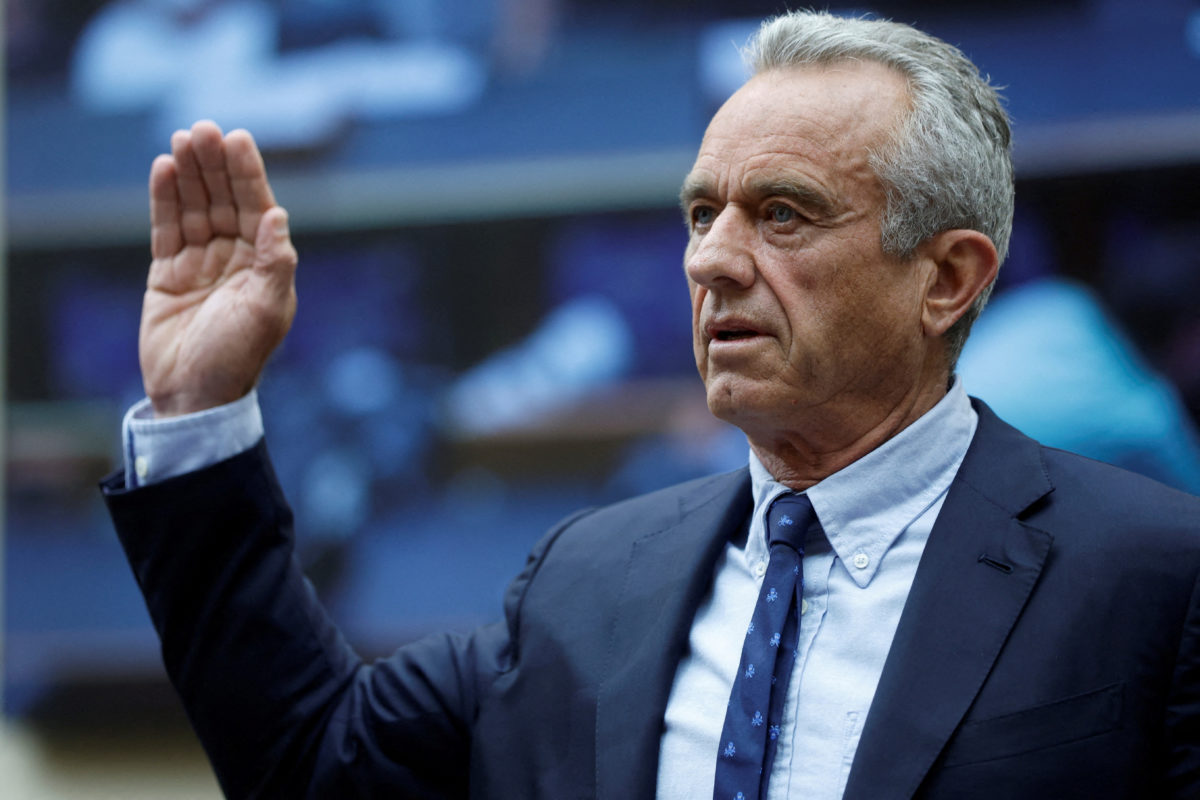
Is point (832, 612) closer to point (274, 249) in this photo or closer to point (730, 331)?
point (730, 331)

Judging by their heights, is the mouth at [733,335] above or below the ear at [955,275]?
below

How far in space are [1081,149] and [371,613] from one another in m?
3.09

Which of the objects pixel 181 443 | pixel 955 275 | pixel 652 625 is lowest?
pixel 652 625

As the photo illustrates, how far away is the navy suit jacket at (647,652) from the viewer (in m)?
1.36

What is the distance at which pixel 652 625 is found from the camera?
5.54 ft

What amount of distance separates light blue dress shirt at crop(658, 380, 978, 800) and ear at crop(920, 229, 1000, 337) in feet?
0.39

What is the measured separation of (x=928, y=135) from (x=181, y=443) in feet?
4.07

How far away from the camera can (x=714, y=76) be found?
4172 millimetres

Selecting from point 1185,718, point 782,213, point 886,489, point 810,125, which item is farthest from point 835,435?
point 1185,718

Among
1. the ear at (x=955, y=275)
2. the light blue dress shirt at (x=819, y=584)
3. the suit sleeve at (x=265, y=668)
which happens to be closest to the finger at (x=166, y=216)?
the light blue dress shirt at (x=819, y=584)

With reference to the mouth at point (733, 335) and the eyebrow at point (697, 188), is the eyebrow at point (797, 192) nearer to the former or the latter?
the eyebrow at point (697, 188)

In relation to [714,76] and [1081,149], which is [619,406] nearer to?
[714,76]

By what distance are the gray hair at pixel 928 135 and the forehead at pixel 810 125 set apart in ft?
0.08

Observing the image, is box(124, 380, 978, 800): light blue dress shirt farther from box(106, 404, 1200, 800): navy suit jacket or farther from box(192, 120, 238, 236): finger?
box(192, 120, 238, 236): finger
